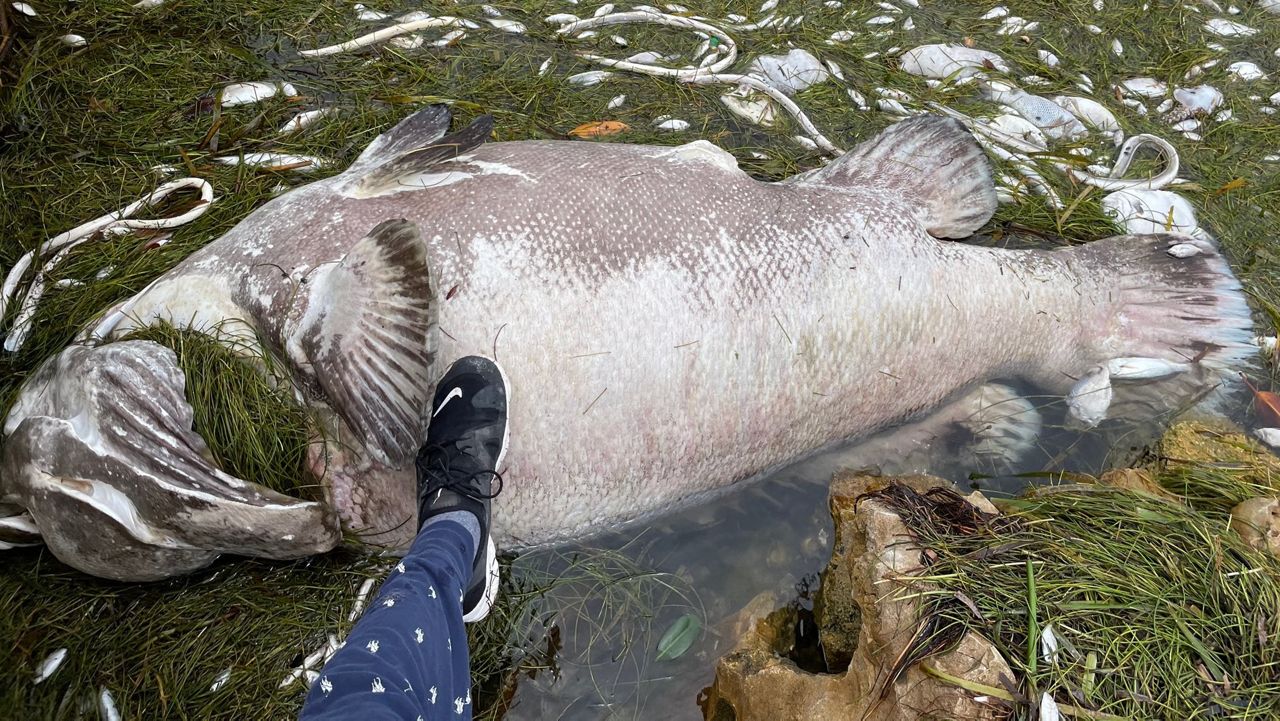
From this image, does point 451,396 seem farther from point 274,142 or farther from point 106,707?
point 274,142

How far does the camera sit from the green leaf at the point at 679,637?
2645 millimetres

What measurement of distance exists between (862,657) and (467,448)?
1257mm

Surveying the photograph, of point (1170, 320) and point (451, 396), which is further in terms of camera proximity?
point (1170, 320)

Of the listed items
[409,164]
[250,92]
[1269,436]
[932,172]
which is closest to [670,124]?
[932,172]

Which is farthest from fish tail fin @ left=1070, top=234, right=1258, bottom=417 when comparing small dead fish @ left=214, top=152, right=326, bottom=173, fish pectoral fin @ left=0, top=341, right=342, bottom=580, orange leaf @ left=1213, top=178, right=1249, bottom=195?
small dead fish @ left=214, top=152, right=326, bottom=173

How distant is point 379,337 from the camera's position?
7.36 ft

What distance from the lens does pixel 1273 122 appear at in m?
3.97

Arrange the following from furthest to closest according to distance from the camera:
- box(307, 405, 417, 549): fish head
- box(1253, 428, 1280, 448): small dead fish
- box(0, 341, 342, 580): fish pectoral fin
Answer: box(1253, 428, 1280, 448): small dead fish < box(307, 405, 417, 549): fish head < box(0, 341, 342, 580): fish pectoral fin

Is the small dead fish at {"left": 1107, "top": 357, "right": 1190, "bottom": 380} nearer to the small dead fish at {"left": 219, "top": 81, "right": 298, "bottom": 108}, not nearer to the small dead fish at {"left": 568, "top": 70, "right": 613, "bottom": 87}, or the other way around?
the small dead fish at {"left": 568, "top": 70, "right": 613, "bottom": 87}

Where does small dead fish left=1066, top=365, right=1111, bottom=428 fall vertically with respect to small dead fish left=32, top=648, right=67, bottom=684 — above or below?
above

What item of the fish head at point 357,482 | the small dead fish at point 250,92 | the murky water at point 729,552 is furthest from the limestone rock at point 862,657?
the small dead fish at point 250,92

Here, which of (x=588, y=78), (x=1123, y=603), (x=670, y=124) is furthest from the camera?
(x=588, y=78)

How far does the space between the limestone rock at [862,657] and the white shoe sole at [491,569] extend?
758mm

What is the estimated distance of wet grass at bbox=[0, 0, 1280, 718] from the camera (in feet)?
7.89
